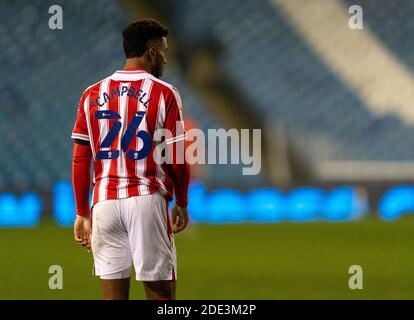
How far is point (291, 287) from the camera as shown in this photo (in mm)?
7453

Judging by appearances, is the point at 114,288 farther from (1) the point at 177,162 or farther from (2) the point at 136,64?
(2) the point at 136,64

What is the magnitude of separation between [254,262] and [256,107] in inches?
439

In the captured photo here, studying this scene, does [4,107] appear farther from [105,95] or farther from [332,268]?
[105,95]

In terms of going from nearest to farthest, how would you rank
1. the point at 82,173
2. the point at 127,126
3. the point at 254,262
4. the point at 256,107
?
1. the point at 127,126
2. the point at 82,173
3. the point at 254,262
4. the point at 256,107

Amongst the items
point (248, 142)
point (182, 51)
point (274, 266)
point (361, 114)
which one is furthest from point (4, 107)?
point (274, 266)

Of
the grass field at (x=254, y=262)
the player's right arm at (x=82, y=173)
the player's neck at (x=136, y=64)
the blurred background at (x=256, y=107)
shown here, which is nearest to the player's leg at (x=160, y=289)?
the player's right arm at (x=82, y=173)

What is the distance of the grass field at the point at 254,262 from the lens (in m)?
7.17

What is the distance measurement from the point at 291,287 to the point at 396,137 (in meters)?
13.0

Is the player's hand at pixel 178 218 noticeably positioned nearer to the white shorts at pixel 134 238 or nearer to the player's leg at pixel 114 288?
the white shorts at pixel 134 238

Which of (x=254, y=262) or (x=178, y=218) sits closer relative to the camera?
(x=178, y=218)

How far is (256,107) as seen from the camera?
67.3 feet

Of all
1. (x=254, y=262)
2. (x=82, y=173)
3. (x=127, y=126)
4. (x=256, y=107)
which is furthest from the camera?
(x=256, y=107)

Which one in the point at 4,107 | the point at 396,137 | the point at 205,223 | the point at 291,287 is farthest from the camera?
the point at 396,137

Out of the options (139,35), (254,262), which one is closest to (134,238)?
(139,35)
